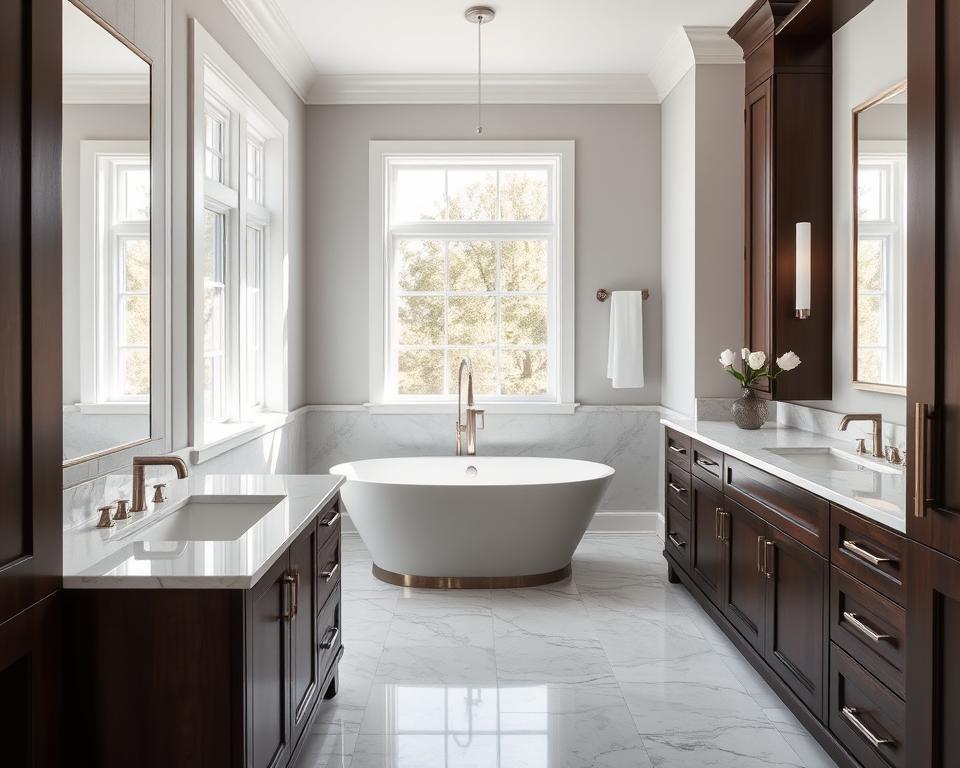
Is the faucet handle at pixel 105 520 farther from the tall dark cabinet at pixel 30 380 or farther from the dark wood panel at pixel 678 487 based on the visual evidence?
the dark wood panel at pixel 678 487

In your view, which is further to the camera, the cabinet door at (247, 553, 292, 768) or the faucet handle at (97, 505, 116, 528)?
the faucet handle at (97, 505, 116, 528)

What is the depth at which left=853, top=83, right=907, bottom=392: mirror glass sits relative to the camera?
9.38 ft

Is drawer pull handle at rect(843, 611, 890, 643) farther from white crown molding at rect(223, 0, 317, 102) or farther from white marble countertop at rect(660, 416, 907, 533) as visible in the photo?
white crown molding at rect(223, 0, 317, 102)

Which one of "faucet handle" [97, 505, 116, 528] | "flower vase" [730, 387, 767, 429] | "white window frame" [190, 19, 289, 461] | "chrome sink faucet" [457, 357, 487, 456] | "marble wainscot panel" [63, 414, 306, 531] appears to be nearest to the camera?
"faucet handle" [97, 505, 116, 528]

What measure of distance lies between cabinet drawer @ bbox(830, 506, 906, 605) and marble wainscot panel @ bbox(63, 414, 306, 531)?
1932 mm

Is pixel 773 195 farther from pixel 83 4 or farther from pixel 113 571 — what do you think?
pixel 113 571

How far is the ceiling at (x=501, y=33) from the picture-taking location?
376cm

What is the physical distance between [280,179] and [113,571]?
3.14m

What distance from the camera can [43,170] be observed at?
1395mm

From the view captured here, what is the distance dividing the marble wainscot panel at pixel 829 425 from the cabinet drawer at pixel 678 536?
67 cm

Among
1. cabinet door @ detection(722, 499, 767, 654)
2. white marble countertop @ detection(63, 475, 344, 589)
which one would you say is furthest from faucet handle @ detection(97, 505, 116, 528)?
cabinet door @ detection(722, 499, 767, 654)

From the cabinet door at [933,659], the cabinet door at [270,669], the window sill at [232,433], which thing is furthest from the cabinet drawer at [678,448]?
the cabinet door at [270,669]

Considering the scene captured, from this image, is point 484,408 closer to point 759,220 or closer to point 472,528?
point 472,528

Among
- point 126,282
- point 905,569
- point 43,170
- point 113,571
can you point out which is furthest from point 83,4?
point 905,569
